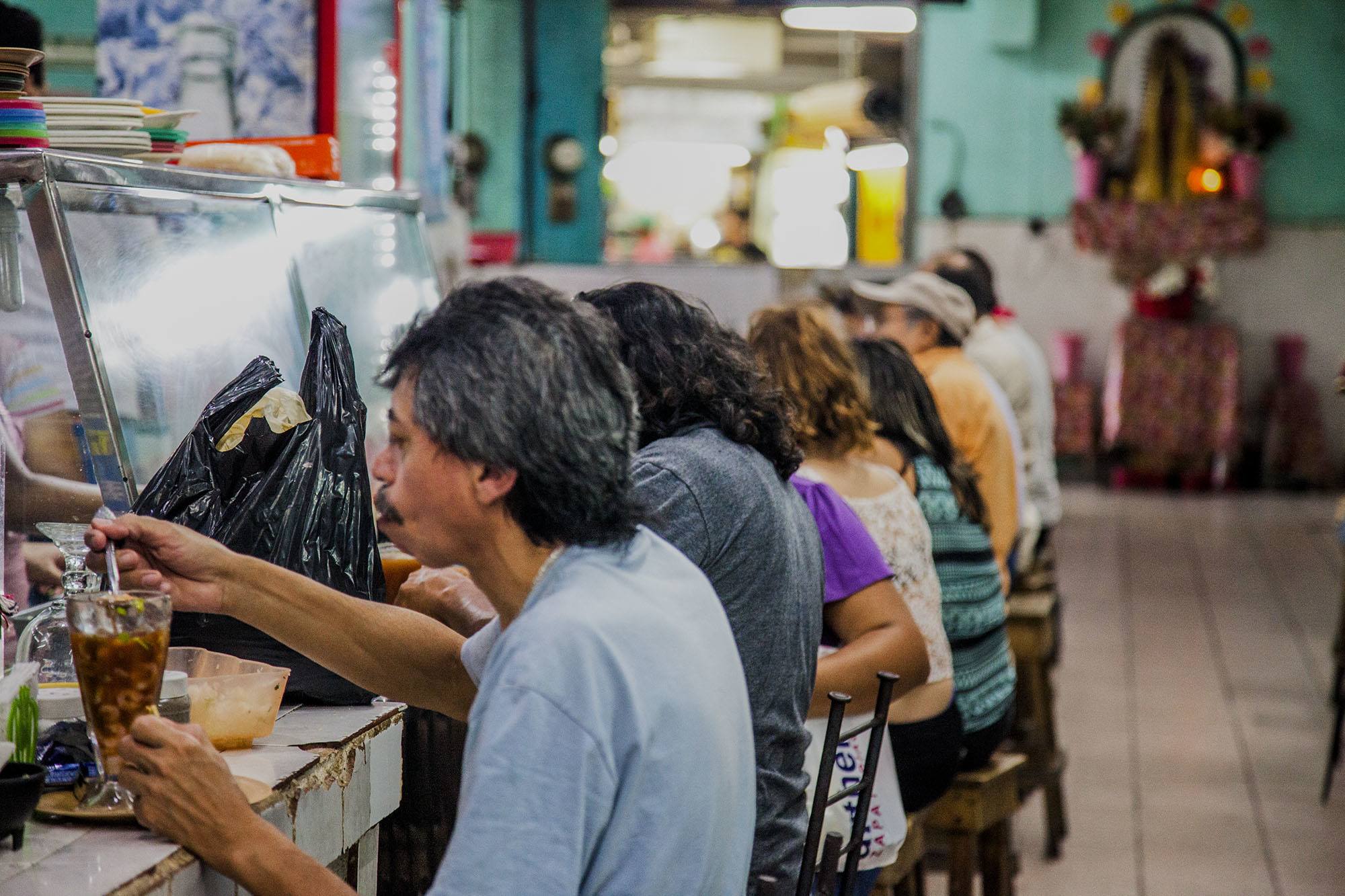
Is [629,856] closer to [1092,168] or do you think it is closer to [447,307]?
[447,307]

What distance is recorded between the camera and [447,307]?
1.47 metres

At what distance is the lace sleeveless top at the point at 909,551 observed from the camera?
315 centimetres

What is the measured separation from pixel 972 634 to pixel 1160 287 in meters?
10.6

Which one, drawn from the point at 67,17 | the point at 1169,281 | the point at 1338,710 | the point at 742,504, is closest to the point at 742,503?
the point at 742,504

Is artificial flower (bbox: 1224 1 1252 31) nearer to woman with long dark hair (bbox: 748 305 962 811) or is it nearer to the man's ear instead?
woman with long dark hair (bbox: 748 305 962 811)

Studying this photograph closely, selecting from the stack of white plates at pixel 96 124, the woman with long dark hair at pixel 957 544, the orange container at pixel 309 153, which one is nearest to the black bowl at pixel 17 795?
the stack of white plates at pixel 96 124

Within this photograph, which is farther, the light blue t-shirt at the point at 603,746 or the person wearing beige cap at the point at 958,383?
the person wearing beige cap at the point at 958,383

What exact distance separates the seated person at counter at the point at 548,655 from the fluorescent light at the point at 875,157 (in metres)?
12.8

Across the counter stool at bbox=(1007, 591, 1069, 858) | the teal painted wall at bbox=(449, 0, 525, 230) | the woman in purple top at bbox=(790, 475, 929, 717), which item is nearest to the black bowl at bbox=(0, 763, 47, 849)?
the woman in purple top at bbox=(790, 475, 929, 717)

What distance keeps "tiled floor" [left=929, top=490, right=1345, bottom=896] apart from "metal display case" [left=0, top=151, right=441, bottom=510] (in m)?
2.78

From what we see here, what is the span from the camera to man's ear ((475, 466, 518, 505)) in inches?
56.4

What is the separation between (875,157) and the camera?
1441 cm

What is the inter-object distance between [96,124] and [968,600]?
2.24m

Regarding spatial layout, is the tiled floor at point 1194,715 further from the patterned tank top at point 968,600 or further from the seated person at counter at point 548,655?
the seated person at counter at point 548,655
